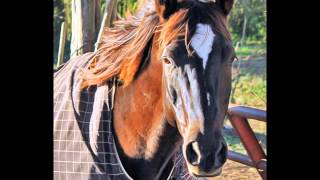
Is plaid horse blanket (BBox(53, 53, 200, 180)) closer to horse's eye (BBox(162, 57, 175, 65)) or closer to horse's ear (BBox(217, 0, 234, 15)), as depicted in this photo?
horse's eye (BBox(162, 57, 175, 65))

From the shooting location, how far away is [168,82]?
121cm

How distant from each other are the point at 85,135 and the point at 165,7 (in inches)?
19.3

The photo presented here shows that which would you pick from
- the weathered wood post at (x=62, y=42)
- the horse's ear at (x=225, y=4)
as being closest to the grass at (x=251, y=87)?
the horse's ear at (x=225, y=4)

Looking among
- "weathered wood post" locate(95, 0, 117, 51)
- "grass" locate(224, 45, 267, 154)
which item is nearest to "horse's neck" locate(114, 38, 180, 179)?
"weathered wood post" locate(95, 0, 117, 51)

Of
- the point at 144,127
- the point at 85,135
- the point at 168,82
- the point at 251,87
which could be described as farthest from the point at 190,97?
the point at 251,87

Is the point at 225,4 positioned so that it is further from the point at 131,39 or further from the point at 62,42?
the point at 62,42

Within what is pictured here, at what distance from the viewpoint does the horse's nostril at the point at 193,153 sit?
45.5 inches

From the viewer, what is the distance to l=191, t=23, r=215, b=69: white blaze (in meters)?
1.17

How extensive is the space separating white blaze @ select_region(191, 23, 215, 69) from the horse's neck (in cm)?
15

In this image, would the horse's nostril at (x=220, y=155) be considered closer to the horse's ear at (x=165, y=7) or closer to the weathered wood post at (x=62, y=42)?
the horse's ear at (x=165, y=7)

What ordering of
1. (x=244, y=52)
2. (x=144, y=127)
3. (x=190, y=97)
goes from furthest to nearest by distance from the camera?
(x=244, y=52) → (x=144, y=127) → (x=190, y=97)

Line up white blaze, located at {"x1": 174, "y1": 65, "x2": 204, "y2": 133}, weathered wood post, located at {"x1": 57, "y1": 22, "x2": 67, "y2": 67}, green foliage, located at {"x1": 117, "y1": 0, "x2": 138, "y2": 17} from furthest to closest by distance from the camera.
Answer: weathered wood post, located at {"x1": 57, "y1": 22, "x2": 67, "y2": 67}
green foliage, located at {"x1": 117, "y1": 0, "x2": 138, "y2": 17}
white blaze, located at {"x1": 174, "y1": 65, "x2": 204, "y2": 133}
